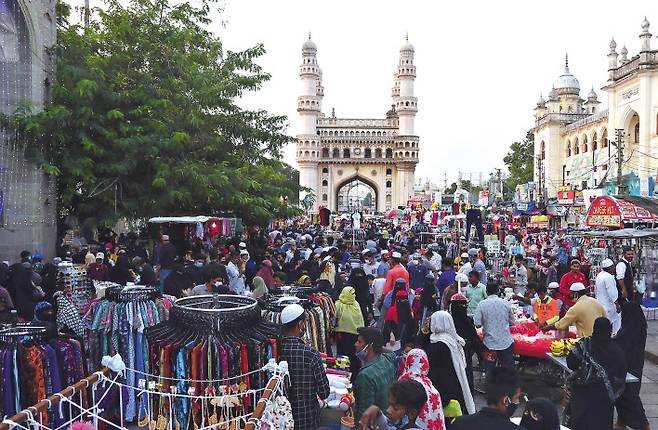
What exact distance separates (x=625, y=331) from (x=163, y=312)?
407cm

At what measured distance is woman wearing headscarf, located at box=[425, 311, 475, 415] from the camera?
4.77 m

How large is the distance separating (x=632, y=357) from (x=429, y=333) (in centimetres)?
192

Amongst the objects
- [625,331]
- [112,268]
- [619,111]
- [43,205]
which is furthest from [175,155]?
[619,111]

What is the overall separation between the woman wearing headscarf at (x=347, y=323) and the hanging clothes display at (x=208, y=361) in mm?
2135

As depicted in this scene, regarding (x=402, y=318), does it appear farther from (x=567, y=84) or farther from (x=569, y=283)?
(x=567, y=84)

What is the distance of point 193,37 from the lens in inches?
651

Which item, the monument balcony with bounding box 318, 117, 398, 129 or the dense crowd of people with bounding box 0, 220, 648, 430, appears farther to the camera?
the monument balcony with bounding box 318, 117, 398, 129

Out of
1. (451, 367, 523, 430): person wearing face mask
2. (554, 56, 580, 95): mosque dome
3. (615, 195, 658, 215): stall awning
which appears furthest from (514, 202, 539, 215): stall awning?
(554, 56, 580, 95): mosque dome

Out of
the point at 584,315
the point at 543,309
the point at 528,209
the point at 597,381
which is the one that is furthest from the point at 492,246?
the point at 597,381

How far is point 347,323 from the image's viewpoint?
256 inches

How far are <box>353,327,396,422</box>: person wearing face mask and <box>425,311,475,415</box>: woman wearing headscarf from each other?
0.56m

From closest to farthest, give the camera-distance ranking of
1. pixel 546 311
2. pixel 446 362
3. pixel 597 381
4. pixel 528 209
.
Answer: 1. pixel 597 381
2. pixel 446 362
3. pixel 546 311
4. pixel 528 209

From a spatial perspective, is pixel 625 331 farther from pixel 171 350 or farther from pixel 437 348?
pixel 171 350

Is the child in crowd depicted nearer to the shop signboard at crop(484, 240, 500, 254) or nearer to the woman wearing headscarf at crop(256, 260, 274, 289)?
the woman wearing headscarf at crop(256, 260, 274, 289)
